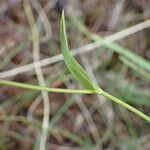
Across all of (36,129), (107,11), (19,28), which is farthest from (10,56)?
(107,11)

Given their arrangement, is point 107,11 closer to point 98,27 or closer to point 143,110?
point 98,27

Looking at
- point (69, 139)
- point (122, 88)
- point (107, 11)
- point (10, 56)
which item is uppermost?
point (107, 11)

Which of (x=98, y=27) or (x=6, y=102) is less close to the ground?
(x=98, y=27)

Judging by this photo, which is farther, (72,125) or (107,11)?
(107,11)

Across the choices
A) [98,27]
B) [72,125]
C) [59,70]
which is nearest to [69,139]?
[72,125]

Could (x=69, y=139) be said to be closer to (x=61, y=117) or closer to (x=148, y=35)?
(x=61, y=117)

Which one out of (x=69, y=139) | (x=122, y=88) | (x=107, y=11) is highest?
(x=107, y=11)
